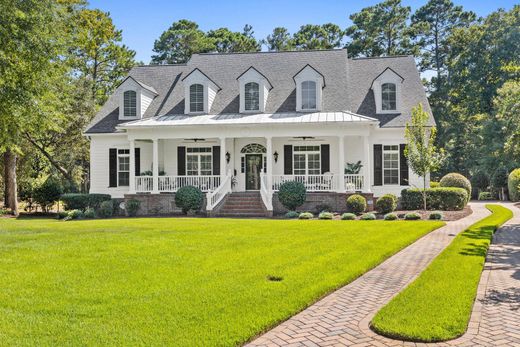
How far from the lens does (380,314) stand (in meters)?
5.46

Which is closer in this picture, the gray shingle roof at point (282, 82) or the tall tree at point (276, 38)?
the gray shingle roof at point (282, 82)

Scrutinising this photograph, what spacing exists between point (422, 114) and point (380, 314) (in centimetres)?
1570

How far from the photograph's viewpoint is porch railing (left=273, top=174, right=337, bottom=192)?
20969mm

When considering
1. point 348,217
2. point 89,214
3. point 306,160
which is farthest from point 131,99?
point 348,217

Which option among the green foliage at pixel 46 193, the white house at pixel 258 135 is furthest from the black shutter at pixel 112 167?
the green foliage at pixel 46 193

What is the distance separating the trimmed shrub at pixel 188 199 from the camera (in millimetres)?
20250

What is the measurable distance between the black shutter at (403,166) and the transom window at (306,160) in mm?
4118

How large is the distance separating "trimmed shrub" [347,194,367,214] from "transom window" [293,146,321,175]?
3.56 metres

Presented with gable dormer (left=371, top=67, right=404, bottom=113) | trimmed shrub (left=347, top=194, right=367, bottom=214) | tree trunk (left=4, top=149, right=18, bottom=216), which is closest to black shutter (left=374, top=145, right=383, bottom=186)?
gable dormer (left=371, top=67, right=404, bottom=113)

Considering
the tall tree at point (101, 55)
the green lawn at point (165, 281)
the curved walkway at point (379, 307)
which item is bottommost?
the curved walkway at point (379, 307)

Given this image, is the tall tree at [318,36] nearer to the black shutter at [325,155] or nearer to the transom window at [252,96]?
the transom window at [252,96]

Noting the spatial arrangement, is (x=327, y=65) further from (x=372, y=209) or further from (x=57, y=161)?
(x=57, y=161)

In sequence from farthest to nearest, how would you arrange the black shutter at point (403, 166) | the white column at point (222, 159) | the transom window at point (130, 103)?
the transom window at point (130, 103) → the black shutter at point (403, 166) → the white column at point (222, 159)

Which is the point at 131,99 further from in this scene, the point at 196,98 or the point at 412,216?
the point at 412,216
